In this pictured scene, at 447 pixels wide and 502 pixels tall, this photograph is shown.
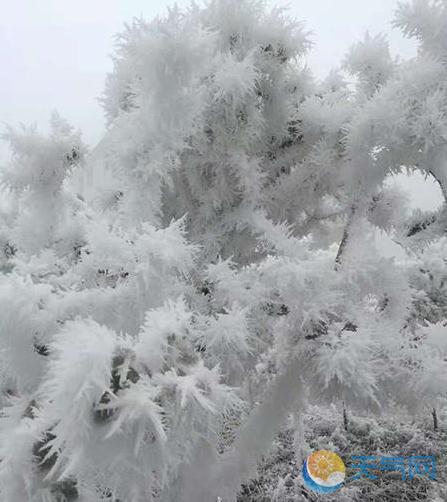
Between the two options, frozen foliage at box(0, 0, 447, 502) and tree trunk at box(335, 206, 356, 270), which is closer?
frozen foliage at box(0, 0, 447, 502)

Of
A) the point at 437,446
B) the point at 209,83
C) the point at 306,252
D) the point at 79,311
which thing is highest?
the point at 209,83

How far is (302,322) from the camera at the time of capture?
1.45 metres

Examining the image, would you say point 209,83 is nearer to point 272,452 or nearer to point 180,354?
point 180,354

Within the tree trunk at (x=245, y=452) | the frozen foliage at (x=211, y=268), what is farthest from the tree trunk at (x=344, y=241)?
the tree trunk at (x=245, y=452)

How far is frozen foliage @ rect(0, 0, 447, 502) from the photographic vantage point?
103 centimetres

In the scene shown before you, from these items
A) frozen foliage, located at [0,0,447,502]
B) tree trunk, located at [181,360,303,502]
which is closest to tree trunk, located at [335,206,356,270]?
frozen foliage, located at [0,0,447,502]

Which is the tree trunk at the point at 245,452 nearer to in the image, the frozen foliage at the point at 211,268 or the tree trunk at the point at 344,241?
the frozen foliage at the point at 211,268

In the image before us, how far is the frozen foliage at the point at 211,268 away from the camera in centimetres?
103

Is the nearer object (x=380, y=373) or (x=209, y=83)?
(x=380, y=373)

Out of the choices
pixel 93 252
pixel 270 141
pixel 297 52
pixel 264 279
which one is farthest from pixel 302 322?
pixel 297 52

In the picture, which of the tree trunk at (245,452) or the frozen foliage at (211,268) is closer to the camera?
the frozen foliage at (211,268)

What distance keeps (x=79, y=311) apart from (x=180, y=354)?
40 centimetres

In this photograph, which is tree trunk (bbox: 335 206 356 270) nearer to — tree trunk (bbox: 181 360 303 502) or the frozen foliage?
the frozen foliage

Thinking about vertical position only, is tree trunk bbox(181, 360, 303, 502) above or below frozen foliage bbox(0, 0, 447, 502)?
below
